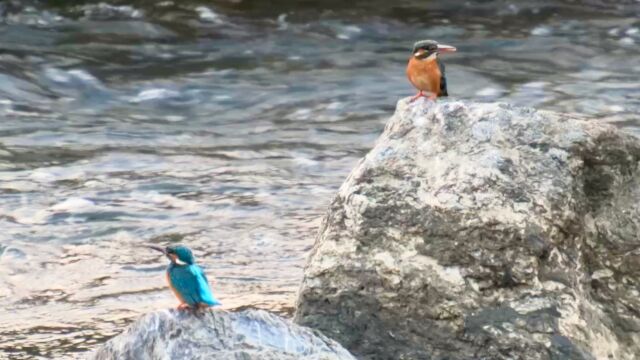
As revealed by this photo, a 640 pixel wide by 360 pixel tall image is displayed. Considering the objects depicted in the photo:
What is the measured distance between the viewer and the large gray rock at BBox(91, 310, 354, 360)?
170 inches

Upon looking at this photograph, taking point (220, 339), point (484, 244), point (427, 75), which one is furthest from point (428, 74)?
point (220, 339)

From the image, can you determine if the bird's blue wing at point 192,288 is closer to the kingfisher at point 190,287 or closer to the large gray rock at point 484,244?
the kingfisher at point 190,287

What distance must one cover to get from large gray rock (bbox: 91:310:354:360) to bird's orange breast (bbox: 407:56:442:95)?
1699mm

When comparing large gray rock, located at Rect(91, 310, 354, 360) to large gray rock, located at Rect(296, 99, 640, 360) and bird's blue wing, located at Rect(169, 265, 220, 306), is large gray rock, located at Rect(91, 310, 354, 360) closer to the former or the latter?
bird's blue wing, located at Rect(169, 265, 220, 306)

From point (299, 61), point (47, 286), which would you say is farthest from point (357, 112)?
point (47, 286)

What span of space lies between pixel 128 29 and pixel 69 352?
8860 millimetres

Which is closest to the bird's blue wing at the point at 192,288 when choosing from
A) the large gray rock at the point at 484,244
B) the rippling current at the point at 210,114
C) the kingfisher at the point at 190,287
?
the kingfisher at the point at 190,287

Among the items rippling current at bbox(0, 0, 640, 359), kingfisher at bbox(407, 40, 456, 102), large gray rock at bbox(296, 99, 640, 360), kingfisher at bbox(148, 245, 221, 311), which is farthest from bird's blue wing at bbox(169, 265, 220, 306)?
rippling current at bbox(0, 0, 640, 359)

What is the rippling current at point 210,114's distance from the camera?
7.67 m

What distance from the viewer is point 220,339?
4344mm

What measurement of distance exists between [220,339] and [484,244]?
3.83 feet

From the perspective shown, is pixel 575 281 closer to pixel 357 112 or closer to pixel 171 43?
pixel 357 112

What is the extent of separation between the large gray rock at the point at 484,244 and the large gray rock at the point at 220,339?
25.7 inches

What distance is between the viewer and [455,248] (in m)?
5.10
